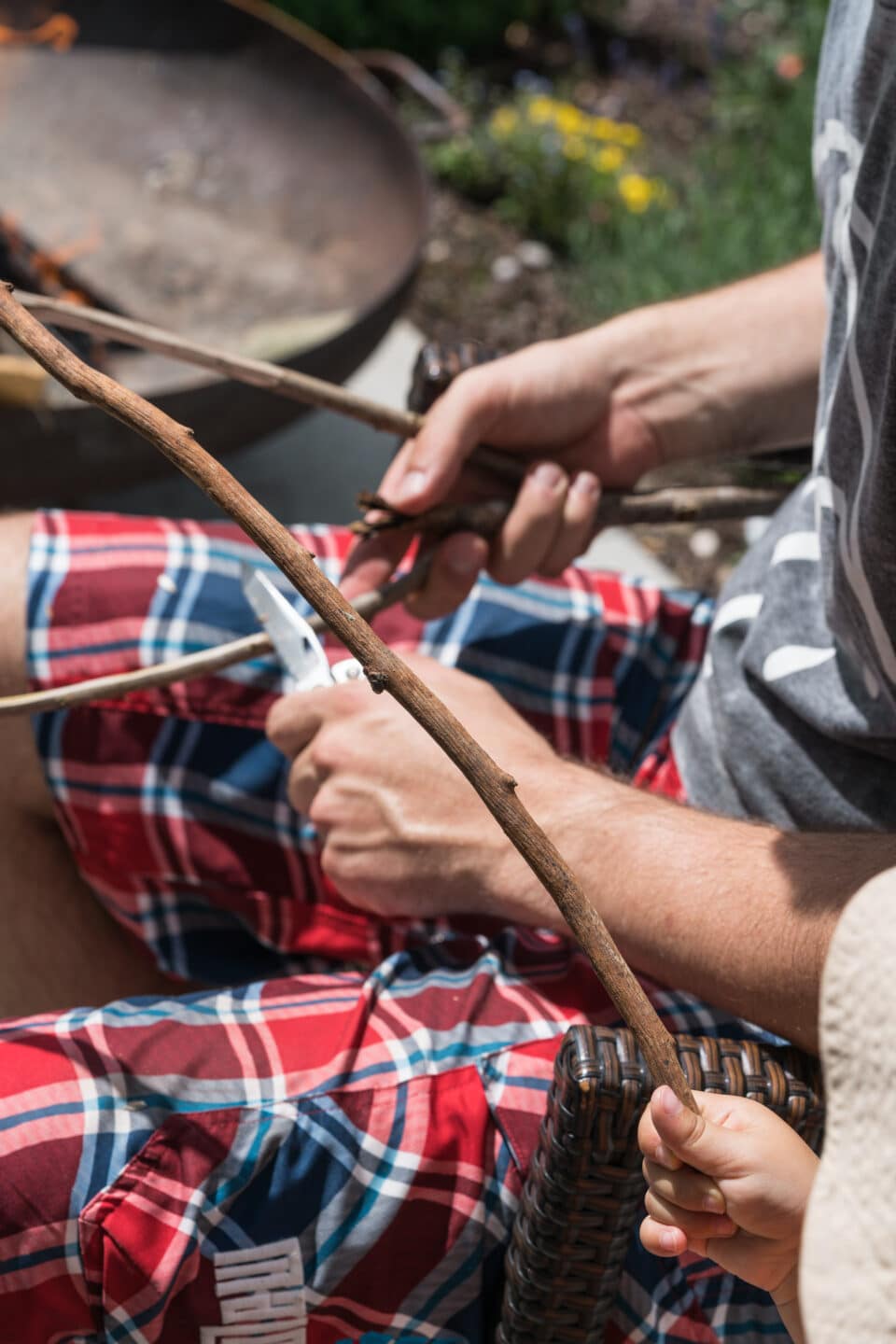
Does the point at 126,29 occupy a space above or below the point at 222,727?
above

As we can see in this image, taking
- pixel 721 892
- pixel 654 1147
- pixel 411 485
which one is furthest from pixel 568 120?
pixel 654 1147

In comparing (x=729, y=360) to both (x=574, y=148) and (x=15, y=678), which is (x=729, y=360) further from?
(x=574, y=148)

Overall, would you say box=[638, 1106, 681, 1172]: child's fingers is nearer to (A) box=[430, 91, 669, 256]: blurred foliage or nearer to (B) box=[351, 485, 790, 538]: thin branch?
(B) box=[351, 485, 790, 538]: thin branch

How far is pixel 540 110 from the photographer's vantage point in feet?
11.1

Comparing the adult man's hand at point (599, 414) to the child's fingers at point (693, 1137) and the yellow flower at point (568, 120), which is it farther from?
the yellow flower at point (568, 120)

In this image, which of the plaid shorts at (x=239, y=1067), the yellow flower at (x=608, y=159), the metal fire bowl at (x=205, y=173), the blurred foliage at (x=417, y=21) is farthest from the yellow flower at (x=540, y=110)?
the plaid shorts at (x=239, y=1067)

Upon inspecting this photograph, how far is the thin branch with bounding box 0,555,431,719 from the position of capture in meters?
0.86

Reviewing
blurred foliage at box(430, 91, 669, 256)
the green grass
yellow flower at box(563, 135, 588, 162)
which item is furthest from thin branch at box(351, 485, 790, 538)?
yellow flower at box(563, 135, 588, 162)

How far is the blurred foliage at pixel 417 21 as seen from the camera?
3514 millimetres

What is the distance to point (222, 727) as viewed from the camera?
1159mm

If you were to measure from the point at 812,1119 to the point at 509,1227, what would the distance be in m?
0.25

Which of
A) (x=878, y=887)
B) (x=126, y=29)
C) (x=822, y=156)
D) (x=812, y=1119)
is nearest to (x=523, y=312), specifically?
(x=126, y=29)

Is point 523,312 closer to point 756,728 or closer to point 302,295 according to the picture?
point 302,295

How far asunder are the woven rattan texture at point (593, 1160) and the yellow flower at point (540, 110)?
297cm
